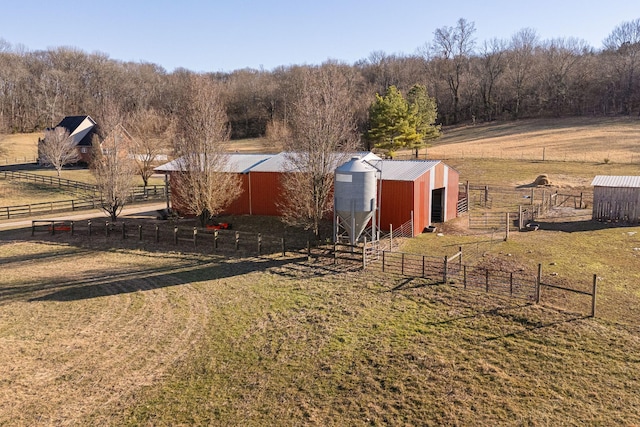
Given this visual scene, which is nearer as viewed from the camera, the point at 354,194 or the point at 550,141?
the point at 354,194

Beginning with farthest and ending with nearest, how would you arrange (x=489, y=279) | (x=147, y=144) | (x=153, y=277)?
(x=147, y=144) → (x=153, y=277) → (x=489, y=279)

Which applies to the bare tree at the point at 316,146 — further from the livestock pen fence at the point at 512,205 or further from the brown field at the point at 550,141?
the brown field at the point at 550,141

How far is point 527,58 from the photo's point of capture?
90.7 metres

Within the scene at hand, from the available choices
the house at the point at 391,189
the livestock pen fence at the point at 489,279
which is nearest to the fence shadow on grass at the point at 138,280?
the livestock pen fence at the point at 489,279

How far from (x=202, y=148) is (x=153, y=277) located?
9.00 m

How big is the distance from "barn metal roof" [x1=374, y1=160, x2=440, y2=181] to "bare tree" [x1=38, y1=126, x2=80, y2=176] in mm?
41845

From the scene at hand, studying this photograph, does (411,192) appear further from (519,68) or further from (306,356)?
(519,68)

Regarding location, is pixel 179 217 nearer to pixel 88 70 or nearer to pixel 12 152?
pixel 12 152

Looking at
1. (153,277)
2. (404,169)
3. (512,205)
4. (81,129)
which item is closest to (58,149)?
(81,129)

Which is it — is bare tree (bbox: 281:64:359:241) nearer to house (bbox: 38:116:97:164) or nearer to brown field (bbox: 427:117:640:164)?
brown field (bbox: 427:117:640:164)

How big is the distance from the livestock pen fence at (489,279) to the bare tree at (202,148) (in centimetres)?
1150

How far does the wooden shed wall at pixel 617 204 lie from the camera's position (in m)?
26.5

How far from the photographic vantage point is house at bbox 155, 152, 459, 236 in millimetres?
24859

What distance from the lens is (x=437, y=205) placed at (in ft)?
95.1
